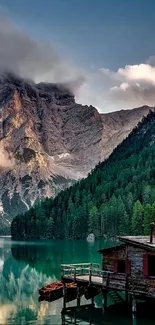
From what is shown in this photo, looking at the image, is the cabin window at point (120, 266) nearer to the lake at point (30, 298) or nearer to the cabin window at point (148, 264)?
the cabin window at point (148, 264)

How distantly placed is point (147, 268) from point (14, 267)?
56874mm

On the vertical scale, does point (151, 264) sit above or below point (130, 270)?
above

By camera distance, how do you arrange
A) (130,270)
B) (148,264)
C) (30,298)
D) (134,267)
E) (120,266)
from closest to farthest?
(148,264) < (134,267) < (130,270) < (120,266) < (30,298)

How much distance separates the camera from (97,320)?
163 ft

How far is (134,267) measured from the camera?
5231 centimetres

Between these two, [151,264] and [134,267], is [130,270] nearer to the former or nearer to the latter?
[134,267]

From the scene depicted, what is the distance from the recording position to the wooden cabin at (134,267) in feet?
166

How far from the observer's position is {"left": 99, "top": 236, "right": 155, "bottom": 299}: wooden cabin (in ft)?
166

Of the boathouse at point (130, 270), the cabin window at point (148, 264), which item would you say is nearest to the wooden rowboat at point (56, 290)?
the boathouse at point (130, 270)

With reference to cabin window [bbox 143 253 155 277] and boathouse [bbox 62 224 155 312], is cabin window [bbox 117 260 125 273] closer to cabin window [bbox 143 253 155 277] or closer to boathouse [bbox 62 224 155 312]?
boathouse [bbox 62 224 155 312]

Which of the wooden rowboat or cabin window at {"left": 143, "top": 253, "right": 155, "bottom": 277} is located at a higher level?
cabin window at {"left": 143, "top": 253, "right": 155, "bottom": 277}

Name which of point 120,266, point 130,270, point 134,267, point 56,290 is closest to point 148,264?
point 134,267

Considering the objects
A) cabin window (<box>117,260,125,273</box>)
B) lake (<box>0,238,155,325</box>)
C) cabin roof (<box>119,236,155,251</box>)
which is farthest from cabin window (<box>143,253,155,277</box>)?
lake (<box>0,238,155,325</box>)

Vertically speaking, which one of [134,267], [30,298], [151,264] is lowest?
[30,298]
